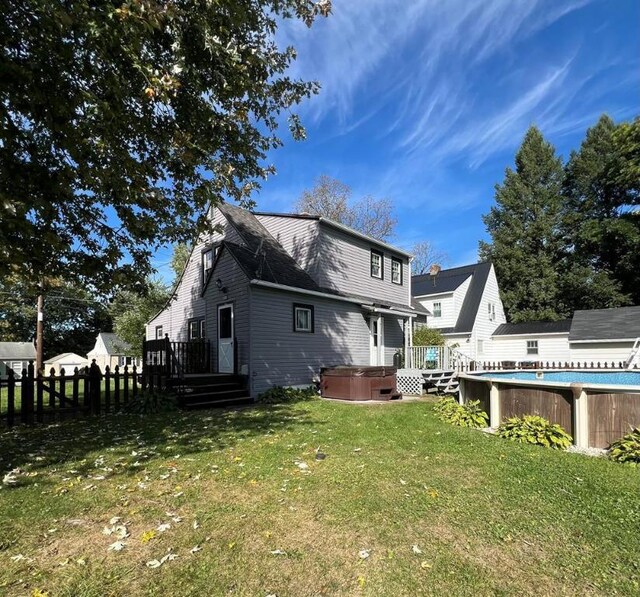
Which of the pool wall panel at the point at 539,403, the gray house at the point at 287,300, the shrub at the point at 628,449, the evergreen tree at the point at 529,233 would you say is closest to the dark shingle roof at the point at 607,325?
the evergreen tree at the point at 529,233

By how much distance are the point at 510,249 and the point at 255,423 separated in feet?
107

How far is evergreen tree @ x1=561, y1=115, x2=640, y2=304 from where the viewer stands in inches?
1258

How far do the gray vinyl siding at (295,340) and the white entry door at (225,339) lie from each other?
1.13 metres

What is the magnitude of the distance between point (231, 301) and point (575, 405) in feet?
33.0

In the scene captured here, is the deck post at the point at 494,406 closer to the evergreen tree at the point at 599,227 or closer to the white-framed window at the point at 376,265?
the white-framed window at the point at 376,265

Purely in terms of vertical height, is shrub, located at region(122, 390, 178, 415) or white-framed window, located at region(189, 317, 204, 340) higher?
white-framed window, located at region(189, 317, 204, 340)

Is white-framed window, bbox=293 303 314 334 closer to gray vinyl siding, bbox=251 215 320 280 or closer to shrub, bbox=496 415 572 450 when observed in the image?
gray vinyl siding, bbox=251 215 320 280

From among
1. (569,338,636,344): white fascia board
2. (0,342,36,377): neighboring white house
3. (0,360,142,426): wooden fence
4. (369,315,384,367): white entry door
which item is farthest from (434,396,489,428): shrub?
(0,342,36,377): neighboring white house

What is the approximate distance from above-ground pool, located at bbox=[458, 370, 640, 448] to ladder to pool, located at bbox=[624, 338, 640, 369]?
14.2m

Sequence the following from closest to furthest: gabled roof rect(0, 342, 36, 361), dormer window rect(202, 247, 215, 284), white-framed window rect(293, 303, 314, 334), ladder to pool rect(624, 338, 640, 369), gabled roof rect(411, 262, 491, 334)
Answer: white-framed window rect(293, 303, 314, 334), dormer window rect(202, 247, 215, 284), ladder to pool rect(624, 338, 640, 369), gabled roof rect(411, 262, 491, 334), gabled roof rect(0, 342, 36, 361)

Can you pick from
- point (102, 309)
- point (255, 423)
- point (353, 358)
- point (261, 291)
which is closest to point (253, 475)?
point (255, 423)

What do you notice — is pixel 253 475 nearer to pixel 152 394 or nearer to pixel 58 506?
pixel 58 506

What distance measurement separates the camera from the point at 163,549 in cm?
311

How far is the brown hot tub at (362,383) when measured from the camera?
12180 mm
